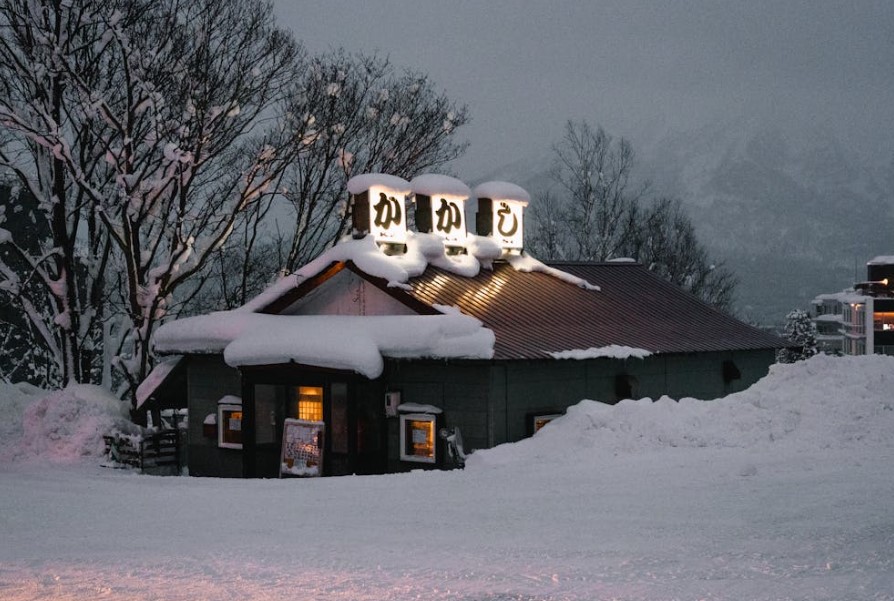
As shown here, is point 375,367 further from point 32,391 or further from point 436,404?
point 32,391

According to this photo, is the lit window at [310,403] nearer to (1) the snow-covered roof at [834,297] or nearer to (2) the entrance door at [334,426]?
(2) the entrance door at [334,426]

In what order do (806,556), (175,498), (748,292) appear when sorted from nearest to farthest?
(806,556) → (175,498) → (748,292)

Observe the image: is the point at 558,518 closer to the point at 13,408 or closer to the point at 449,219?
the point at 449,219

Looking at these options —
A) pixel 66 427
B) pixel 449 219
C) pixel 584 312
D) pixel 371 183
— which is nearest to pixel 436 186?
pixel 449 219

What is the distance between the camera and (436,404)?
17.5 metres

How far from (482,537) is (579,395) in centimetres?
865

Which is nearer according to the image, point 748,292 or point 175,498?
point 175,498

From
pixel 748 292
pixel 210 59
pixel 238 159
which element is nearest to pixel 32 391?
pixel 238 159

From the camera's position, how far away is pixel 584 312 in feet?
69.5

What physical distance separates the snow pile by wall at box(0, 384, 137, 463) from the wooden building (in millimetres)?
1098

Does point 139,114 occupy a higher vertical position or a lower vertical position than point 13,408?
higher

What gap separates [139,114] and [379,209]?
6506 millimetres

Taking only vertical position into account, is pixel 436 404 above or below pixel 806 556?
above

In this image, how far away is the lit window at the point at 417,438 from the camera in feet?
57.1
